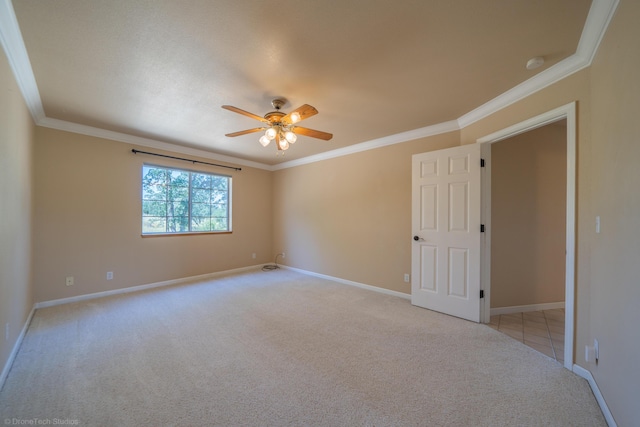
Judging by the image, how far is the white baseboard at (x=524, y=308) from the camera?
324cm

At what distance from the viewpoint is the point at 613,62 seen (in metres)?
1.51

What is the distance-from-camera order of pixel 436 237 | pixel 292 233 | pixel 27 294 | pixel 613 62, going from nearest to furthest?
pixel 613 62, pixel 27 294, pixel 436 237, pixel 292 233

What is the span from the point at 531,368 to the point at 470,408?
910 mm

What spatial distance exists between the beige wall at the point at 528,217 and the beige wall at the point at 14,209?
492 centimetres

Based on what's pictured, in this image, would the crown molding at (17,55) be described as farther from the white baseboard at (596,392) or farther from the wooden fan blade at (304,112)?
the white baseboard at (596,392)

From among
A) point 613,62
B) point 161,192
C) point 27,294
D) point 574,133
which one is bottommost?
point 27,294

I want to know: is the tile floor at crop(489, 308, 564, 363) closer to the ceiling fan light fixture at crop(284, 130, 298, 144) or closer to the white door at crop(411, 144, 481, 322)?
the white door at crop(411, 144, 481, 322)

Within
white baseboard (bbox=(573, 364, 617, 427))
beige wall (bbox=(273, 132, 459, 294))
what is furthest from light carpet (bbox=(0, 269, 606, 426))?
beige wall (bbox=(273, 132, 459, 294))

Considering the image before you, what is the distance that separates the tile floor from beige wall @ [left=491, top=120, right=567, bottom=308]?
0.18 meters

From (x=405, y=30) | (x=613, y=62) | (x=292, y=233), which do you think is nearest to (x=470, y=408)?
(x=613, y=62)

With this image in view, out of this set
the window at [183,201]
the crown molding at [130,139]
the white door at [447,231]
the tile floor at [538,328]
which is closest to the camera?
the tile floor at [538,328]

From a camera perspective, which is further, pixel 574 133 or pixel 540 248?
pixel 540 248

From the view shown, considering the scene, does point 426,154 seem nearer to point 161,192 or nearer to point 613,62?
point 613,62

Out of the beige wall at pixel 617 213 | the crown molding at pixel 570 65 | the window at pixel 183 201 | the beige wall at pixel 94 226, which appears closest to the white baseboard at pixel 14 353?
the beige wall at pixel 94 226
